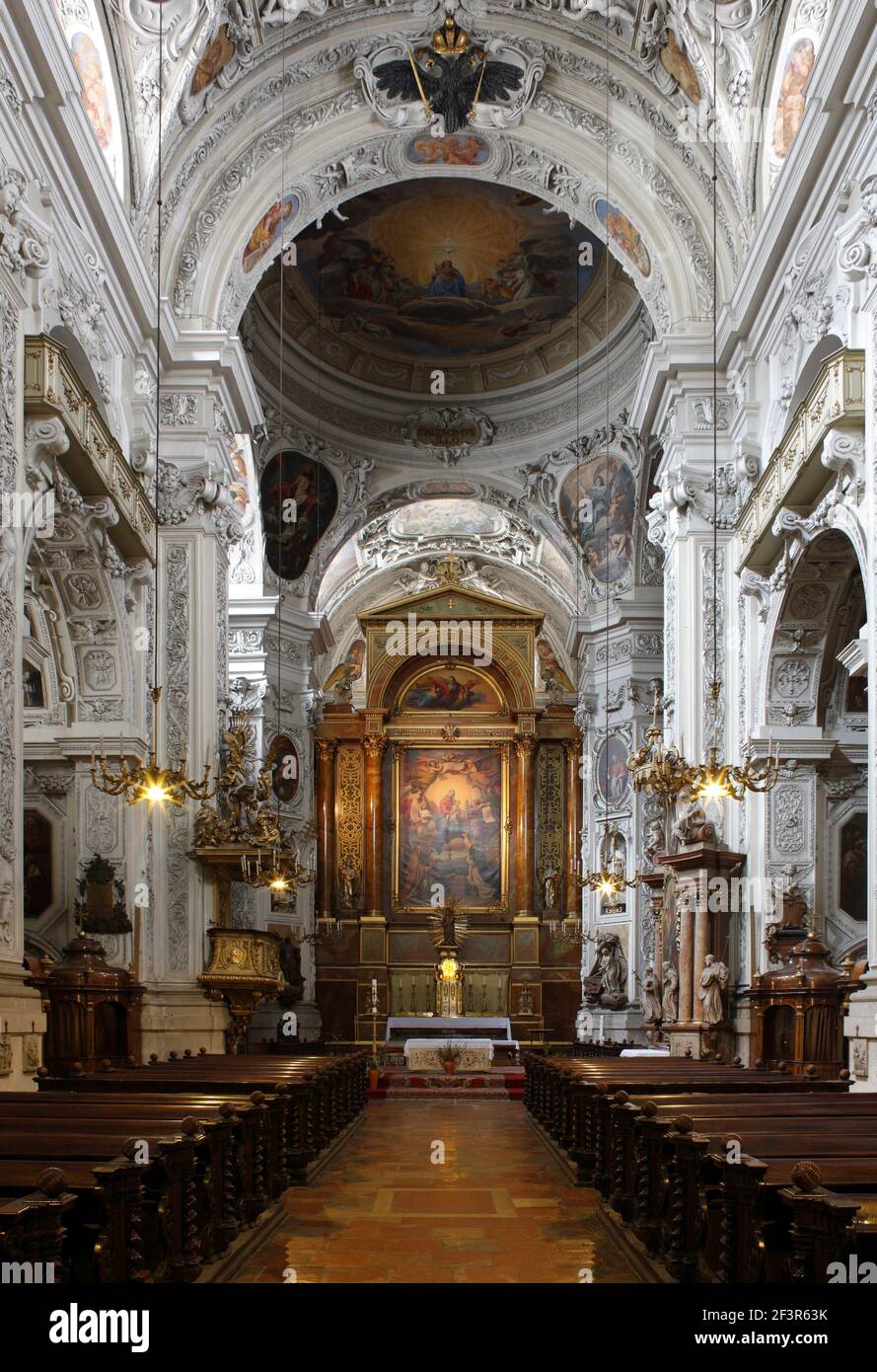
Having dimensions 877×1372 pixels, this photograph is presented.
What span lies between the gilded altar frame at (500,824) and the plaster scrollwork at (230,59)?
17009mm

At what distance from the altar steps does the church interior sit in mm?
118

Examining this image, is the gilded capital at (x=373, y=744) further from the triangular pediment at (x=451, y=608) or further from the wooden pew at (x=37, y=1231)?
the wooden pew at (x=37, y=1231)

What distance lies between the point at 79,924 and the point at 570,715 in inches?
733

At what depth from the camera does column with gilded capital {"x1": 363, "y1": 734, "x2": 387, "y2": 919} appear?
3042cm

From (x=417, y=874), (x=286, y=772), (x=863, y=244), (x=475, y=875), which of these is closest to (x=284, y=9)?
(x=863, y=244)

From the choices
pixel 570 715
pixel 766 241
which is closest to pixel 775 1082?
pixel 766 241

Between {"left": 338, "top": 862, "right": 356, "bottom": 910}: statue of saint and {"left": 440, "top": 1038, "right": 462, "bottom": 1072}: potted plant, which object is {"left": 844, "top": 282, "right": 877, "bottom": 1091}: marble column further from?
{"left": 338, "top": 862, "right": 356, "bottom": 910}: statue of saint

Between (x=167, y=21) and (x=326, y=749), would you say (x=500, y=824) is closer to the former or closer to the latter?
(x=326, y=749)

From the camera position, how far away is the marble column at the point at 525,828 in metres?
30.5

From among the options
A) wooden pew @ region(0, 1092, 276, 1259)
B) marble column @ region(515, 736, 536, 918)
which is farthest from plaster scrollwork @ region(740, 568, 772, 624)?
marble column @ region(515, 736, 536, 918)

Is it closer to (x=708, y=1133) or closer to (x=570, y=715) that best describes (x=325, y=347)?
(x=570, y=715)

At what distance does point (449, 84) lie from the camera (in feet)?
59.1

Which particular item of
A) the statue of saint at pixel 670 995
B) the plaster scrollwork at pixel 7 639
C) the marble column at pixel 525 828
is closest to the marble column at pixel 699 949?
the statue of saint at pixel 670 995

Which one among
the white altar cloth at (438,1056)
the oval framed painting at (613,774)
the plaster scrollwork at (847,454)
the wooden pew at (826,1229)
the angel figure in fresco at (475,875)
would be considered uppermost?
the plaster scrollwork at (847,454)
